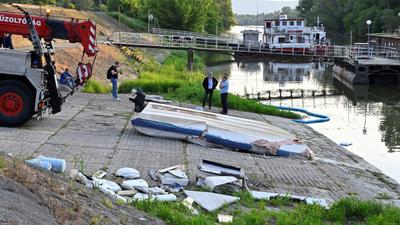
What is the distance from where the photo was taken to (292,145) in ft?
56.1

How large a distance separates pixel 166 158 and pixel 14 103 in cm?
430

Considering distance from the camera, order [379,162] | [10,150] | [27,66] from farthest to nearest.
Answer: [379,162], [27,66], [10,150]

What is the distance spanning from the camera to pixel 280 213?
33.4ft

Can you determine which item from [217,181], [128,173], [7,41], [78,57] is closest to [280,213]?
[217,181]

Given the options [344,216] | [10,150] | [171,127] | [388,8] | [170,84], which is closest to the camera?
[344,216]

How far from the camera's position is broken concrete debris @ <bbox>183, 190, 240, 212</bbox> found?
10471 millimetres

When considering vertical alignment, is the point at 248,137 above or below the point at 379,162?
above

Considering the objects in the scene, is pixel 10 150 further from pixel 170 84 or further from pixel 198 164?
pixel 170 84

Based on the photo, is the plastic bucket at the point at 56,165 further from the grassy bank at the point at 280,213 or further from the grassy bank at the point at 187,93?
the grassy bank at the point at 187,93

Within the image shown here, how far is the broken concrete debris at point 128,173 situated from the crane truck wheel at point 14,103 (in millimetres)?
4657

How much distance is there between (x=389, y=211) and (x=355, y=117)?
76.2 feet

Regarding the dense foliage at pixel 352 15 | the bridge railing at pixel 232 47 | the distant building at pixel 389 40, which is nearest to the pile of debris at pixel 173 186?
the bridge railing at pixel 232 47

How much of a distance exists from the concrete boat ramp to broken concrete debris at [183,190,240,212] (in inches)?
56.0

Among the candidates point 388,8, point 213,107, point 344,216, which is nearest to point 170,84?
point 213,107
